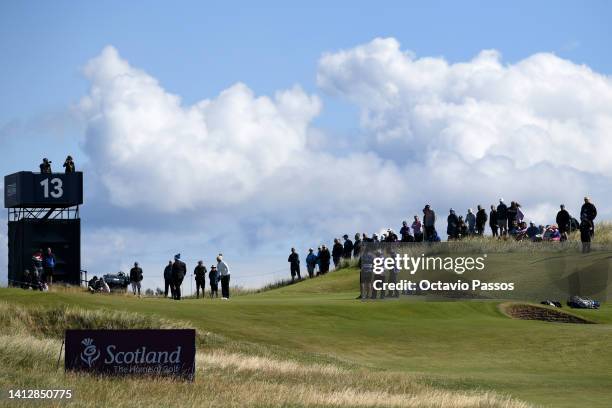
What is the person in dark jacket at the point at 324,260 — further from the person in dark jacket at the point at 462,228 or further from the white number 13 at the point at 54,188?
the white number 13 at the point at 54,188

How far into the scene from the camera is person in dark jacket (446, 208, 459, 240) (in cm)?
5700

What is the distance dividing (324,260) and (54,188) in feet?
47.3

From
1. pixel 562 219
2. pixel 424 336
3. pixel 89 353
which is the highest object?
pixel 562 219

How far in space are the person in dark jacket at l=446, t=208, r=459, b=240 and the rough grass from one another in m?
25.6

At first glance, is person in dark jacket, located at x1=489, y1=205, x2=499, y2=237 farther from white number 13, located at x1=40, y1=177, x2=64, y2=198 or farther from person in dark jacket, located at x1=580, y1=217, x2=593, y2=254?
white number 13, located at x1=40, y1=177, x2=64, y2=198

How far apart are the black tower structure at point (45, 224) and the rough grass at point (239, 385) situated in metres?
19.4

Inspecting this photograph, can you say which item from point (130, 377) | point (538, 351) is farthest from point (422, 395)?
point (538, 351)

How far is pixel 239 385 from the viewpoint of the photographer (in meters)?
24.6

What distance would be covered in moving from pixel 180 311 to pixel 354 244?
26240 millimetres

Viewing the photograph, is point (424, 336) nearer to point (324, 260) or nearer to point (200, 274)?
point (200, 274)

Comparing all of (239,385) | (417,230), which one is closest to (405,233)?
(417,230)

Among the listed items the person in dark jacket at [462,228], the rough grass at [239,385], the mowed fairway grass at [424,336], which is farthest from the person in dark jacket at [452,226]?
the rough grass at [239,385]

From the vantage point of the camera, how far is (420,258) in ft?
152

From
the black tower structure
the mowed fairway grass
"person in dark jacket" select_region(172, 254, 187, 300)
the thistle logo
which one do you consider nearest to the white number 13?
the black tower structure
